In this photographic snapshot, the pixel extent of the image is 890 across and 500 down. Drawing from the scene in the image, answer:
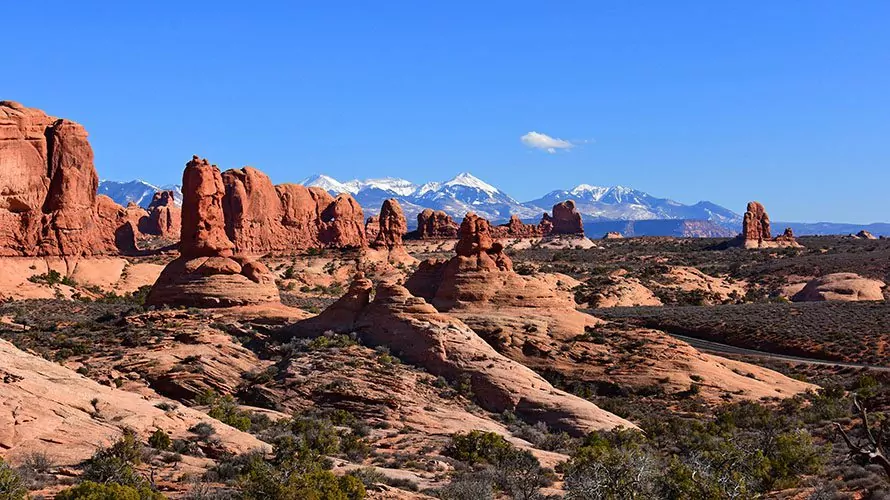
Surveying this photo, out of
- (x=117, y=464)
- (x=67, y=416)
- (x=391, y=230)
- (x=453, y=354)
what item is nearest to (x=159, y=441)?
(x=67, y=416)

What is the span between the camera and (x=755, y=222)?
516 ft

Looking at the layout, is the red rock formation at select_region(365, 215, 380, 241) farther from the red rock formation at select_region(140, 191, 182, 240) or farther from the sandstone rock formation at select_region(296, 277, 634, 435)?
the sandstone rock formation at select_region(296, 277, 634, 435)

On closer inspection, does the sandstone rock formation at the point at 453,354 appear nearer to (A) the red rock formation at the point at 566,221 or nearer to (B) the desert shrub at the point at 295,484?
(B) the desert shrub at the point at 295,484

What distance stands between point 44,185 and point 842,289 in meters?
69.6

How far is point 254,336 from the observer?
40.8m

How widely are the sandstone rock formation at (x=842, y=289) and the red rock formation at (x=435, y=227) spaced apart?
234 feet

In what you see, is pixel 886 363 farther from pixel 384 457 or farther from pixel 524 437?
pixel 384 457

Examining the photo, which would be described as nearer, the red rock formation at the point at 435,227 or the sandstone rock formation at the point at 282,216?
the sandstone rock formation at the point at 282,216

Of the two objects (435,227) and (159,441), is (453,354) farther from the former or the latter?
(435,227)

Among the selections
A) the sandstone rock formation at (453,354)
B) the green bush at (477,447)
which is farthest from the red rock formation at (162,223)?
the green bush at (477,447)

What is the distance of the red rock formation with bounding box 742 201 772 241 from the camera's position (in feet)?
512

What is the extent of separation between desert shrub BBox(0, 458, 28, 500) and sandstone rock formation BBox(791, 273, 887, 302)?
78.2 m

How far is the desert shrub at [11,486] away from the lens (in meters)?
17.7

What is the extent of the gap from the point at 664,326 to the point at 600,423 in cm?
3793
